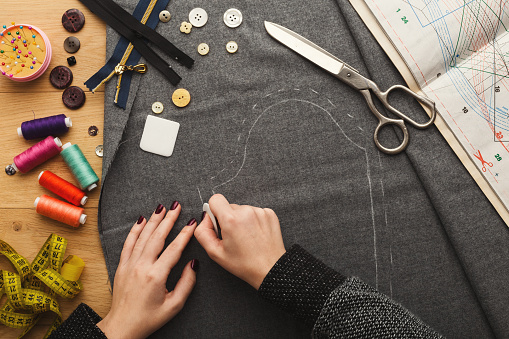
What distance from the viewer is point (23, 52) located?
96 cm

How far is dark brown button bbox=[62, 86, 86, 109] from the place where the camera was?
38.1 inches

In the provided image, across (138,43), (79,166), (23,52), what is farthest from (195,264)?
(23,52)

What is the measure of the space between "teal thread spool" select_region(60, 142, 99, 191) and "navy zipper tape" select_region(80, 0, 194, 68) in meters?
0.33

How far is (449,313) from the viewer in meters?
0.89

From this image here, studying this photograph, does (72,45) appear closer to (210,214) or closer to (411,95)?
(210,214)

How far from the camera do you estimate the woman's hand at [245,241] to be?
81 cm

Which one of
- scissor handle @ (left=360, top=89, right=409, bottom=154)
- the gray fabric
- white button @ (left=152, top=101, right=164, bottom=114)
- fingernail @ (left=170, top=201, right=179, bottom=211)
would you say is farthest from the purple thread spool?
scissor handle @ (left=360, top=89, right=409, bottom=154)

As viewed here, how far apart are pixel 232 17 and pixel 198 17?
3.5 inches

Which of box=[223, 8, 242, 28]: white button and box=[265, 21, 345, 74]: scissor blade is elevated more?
box=[265, 21, 345, 74]: scissor blade

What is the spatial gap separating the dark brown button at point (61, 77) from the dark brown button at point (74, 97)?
0.06ft

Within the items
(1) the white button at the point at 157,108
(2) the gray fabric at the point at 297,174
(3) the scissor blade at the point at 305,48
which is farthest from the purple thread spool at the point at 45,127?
(3) the scissor blade at the point at 305,48

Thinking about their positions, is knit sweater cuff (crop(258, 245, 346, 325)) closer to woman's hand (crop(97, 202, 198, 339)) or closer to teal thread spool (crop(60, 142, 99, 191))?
woman's hand (crop(97, 202, 198, 339))

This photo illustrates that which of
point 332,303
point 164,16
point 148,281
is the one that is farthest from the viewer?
point 164,16

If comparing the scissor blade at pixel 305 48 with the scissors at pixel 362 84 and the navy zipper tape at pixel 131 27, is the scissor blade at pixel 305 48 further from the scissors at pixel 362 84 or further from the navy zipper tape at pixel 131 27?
the navy zipper tape at pixel 131 27
